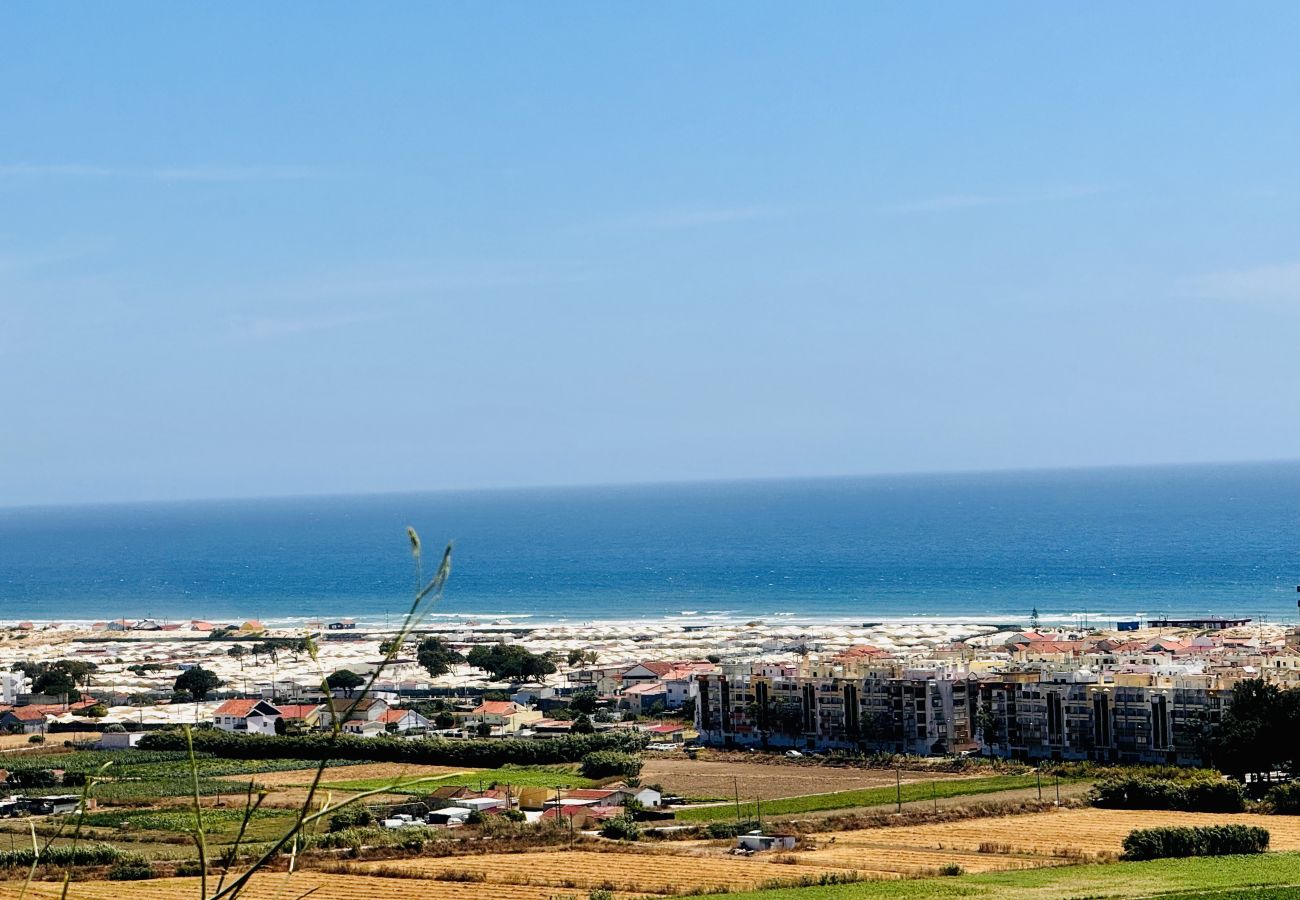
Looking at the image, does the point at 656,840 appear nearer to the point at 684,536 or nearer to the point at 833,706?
the point at 833,706

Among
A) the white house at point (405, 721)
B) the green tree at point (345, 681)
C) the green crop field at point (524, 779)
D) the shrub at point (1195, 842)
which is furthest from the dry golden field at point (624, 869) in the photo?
the green tree at point (345, 681)

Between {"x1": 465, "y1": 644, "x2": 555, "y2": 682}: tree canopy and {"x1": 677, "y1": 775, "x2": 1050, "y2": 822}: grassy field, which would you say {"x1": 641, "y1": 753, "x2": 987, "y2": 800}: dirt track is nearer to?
{"x1": 677, "y1": 775, "x2": 1050, "y2": 822}: grassy field

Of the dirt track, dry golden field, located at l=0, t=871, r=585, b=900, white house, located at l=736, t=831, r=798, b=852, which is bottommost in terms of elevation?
the dirt track

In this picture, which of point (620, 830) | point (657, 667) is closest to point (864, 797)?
point (620, 830)

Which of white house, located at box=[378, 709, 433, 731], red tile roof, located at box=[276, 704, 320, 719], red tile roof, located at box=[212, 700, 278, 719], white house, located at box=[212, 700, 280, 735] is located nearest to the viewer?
white house, located at box=[378, 709, 433, 731]

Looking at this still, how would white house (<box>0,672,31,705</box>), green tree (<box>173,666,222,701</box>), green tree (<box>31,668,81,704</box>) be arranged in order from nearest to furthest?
white house (<box>0,672,31,705</box>) < green tree (<box>31,668,81,704</box>) < green tree (<box>173,666,222,701</box>)

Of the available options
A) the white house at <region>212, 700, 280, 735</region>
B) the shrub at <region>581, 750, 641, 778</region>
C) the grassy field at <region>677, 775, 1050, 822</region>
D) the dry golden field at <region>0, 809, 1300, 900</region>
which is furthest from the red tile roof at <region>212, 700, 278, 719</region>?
the dry golden field at <region>0, 809, 1300, 900</region>

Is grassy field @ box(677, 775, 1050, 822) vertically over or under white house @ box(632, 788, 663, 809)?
under

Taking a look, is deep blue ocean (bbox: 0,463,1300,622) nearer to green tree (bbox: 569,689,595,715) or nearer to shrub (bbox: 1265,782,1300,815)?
green tree (bbox: 569,689,595,715)

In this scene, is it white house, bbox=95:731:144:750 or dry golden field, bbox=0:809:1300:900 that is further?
white house, bbox=95:731:144:750
